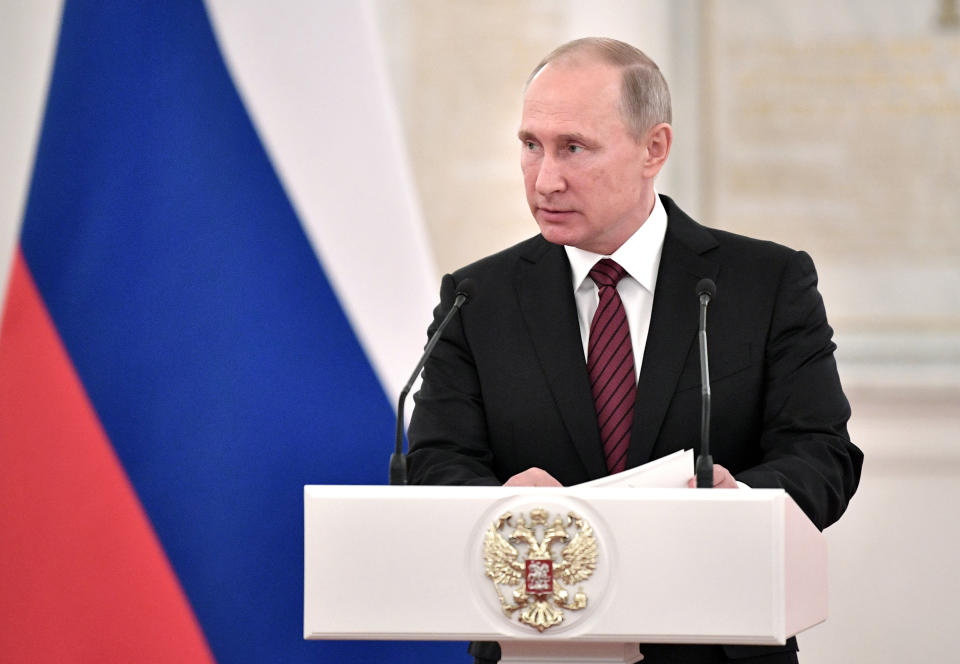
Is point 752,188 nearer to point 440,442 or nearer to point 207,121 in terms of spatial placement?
point 207,121

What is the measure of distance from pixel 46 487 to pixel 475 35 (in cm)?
173

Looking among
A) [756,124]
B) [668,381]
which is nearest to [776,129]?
[756,124]

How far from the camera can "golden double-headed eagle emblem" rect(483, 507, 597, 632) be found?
1.69 metres

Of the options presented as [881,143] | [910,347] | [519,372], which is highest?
[881,143]

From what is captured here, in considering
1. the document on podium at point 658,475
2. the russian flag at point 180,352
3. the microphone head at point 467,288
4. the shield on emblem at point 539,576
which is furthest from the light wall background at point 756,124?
the shield on emblem at point 539,576

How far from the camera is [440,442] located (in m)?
2.29

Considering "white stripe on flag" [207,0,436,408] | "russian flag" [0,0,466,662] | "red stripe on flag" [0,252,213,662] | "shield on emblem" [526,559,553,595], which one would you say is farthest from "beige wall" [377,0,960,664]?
"shield on emblem" [526,559,553,595]

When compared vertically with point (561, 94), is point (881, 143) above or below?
above

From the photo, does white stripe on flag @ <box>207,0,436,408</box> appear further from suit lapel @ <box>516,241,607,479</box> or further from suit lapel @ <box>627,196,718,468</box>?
suit lapel @ <box>627,196,718,468</box>

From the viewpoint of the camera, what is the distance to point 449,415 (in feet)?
7.63

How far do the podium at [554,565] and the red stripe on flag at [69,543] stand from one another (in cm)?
146

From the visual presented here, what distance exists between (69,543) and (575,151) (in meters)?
1.62

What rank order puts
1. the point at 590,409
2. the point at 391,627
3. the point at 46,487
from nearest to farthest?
the point at 391,627 → the point at 590,409 → the point at 46,487

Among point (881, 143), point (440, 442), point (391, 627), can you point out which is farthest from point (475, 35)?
point (391, 627)
